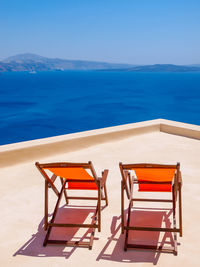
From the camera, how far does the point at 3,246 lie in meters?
2.58

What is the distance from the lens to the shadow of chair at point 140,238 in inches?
94.1

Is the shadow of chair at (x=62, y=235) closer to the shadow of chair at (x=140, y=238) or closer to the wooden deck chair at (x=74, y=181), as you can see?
the wooden deck chair at (x=74, y=181)

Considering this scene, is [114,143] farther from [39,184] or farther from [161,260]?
[161,260]

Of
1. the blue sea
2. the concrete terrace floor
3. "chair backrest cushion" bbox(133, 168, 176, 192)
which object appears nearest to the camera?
the concrete terrace floor

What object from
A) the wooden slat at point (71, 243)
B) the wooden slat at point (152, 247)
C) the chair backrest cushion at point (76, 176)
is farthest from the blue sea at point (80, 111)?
the wooden slat at point (152, 247)

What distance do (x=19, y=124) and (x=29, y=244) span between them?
42080 millimetres

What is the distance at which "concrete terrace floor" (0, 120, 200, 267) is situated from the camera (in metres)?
2.38

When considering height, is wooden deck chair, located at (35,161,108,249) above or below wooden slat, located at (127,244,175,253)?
above

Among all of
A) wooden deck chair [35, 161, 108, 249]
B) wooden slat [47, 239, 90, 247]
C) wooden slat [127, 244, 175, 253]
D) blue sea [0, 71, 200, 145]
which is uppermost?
wooden deck chair [35, 161, 108, 249]

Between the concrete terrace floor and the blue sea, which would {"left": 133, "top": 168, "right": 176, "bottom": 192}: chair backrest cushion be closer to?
the concrete terrace floor

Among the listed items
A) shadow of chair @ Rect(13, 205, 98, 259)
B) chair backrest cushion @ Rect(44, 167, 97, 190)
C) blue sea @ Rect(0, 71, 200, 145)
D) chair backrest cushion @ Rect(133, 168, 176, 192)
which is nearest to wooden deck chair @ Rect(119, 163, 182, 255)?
chair backrest cushion @ Rect(133, 168, 176, 192)

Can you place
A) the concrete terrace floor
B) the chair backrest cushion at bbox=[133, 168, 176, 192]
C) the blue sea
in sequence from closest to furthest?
the concrete terrace floor < the chair backrest cushion at bbox=[133, 168, 176, 192] < the blue sea

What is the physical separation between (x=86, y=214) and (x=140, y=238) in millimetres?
665

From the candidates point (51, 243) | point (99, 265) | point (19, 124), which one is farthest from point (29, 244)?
point (19, 124)
